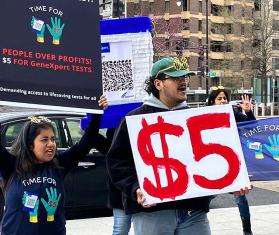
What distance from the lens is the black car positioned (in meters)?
7.59

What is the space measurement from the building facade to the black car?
46.6 metres

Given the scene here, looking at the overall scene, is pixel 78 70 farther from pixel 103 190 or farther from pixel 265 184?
pixel 265 184

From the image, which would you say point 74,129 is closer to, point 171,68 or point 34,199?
point 34,199

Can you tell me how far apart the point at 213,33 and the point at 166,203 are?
223 feet

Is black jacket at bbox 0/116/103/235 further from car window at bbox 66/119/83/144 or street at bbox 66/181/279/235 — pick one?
car window at bbox 66/119/83/144

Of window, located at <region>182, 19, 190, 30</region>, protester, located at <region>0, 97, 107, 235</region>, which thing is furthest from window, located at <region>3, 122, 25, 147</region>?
window, located at <region>182, 19, 190, 30</region>

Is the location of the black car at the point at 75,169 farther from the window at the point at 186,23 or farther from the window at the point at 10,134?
the window at the point at 186,23

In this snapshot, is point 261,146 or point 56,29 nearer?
point 56,29

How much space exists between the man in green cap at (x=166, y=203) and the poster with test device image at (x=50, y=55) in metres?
0.42

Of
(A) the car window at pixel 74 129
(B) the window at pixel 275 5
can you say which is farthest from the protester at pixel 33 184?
(B) the window at pixel 275 5

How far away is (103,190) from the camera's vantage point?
7.87m

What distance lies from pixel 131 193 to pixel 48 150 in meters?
0.60

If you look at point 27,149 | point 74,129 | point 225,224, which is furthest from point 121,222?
point 74,129

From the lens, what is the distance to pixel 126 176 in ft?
11.2
